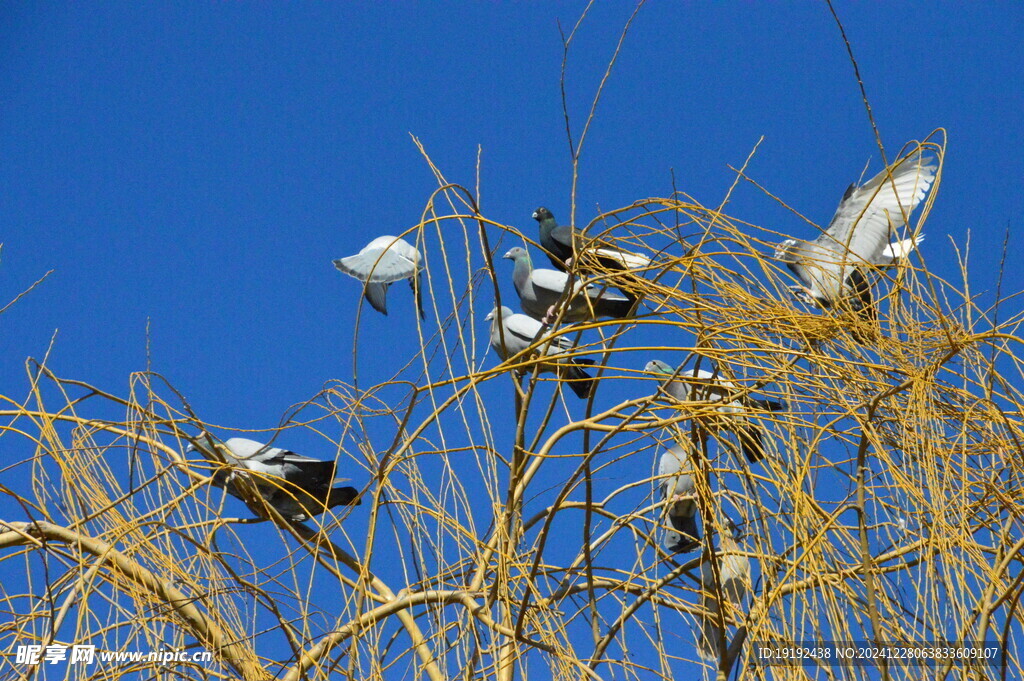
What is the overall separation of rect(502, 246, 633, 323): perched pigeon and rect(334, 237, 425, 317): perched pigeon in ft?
1.14

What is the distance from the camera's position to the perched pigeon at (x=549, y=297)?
2.50 m

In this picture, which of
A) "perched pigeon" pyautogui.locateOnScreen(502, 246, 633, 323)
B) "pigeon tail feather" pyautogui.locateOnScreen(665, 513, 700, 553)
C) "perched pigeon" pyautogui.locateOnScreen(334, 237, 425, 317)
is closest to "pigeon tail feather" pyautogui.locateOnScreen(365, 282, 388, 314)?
"perched pigeon" pyautogui.locateOnScreen(334, 237, 425, 317)

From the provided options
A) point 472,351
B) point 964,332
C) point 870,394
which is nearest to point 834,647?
point 870,394

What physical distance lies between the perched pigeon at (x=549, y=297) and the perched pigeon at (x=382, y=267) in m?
0.35

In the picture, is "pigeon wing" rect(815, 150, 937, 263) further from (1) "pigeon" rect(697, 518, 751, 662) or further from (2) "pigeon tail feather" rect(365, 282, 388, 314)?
(2) "pigeon tail feather" rect(365, 282, 388, 314)

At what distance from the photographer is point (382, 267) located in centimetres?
277

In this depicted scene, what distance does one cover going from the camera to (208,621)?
162 centimetres

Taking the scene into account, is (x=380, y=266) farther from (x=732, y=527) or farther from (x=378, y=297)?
(x=732, y=527)

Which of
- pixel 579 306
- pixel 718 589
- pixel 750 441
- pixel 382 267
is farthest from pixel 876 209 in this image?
pixel 718 589

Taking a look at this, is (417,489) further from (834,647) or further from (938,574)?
(938,574)

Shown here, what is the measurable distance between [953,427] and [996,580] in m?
0.25

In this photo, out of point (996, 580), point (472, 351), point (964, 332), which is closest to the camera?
point (996, 580)

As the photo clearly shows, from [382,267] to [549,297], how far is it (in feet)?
1.58

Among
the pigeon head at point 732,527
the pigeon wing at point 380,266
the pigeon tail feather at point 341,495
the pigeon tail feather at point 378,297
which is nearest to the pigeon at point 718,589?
the pigeon head at point 732,527
